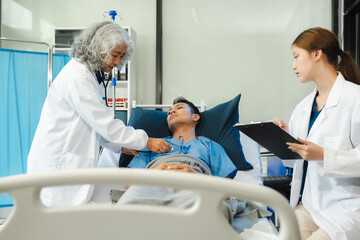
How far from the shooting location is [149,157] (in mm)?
1905

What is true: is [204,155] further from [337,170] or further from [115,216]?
[115,216]

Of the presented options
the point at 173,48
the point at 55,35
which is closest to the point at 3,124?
the point at 55,35

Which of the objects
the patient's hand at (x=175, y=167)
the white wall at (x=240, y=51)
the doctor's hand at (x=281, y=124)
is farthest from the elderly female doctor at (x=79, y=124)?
the white wall at (x=240, y=51)

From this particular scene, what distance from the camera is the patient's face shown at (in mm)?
2076

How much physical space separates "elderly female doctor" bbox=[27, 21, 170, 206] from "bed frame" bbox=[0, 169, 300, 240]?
0.87 m

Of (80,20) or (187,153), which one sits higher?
(80,20)

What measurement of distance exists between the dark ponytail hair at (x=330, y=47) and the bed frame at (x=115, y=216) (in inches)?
42.8

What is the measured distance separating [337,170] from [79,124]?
3.73ft

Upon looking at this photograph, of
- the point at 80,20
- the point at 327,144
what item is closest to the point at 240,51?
the point at 80,20

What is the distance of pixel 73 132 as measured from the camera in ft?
5.02

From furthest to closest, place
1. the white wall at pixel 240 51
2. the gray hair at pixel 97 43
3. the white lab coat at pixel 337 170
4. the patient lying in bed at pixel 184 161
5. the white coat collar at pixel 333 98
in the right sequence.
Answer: the white wall at pixel 240 51, the gray hair at pixel 97 43, the white coat collar at pixel 333 98, the white lab coat at pixel 337 170, the patient lying in bed at pixel 184 161

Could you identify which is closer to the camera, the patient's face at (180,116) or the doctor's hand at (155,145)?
the doctor's hand at (155,145)

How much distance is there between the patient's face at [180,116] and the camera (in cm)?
208

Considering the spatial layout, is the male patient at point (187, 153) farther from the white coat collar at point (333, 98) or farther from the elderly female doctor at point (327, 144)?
the white coat collar at point (333, 98)
